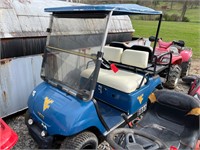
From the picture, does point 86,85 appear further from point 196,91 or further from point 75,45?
point 196,91

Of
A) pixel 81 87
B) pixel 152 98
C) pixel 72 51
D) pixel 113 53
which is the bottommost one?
pixel 152 98

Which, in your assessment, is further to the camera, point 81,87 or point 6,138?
point 81,87

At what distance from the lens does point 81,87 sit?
218 cm

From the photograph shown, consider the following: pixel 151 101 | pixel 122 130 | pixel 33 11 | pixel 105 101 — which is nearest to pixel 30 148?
pixel 105 101

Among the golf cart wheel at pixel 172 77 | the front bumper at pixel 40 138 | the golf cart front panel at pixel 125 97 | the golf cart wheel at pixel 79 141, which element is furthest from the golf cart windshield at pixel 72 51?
the golf cart wheel at pixel 172 77

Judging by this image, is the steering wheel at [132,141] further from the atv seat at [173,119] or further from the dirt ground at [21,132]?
the dirt ground at [21,132]

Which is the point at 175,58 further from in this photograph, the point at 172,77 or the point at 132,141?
the point at 132,141

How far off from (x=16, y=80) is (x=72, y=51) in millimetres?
1311

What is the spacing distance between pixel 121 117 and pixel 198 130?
104cm

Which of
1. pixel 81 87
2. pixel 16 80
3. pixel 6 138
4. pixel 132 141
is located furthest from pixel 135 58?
pixel 6 138

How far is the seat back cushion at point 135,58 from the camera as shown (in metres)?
2.99

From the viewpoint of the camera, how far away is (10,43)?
2.83 meters

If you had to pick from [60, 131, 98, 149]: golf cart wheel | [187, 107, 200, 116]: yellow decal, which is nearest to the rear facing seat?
[60, 131, 98, 149]: golf cart wheel

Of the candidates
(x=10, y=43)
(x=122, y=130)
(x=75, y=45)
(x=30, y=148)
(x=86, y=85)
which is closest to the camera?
(x=122, y=130)
